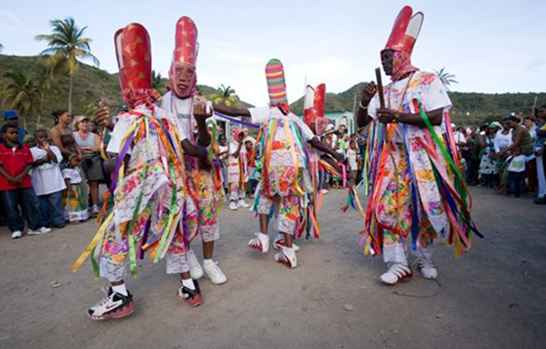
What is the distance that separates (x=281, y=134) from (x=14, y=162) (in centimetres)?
420

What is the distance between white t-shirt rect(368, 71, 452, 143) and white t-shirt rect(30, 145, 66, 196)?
5213mm

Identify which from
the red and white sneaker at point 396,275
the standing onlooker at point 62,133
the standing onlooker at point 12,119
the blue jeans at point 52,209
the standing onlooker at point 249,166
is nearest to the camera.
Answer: the red and white sneaker at point 396,275

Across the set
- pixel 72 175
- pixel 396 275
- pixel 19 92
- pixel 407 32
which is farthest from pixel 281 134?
pixel 19 92

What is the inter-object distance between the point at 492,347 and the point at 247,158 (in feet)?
21.0

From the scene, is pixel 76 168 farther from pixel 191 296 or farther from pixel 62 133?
pixel 191 296

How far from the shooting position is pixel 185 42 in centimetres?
263

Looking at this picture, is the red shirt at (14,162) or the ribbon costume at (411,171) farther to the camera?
the red shirt at (14,162)

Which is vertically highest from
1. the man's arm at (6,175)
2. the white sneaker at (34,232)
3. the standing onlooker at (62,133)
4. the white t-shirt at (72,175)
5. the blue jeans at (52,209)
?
the standing onlooker at (62,133)

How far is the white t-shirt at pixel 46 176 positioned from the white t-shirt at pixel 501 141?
10071mm

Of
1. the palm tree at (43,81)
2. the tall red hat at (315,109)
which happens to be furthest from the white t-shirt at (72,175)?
the palm tree at (43,81)

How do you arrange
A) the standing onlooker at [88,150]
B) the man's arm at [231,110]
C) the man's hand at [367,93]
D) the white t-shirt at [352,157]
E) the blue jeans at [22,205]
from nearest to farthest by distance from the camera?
1. the man's hand at [367,93]
2. the man's arm at [231,110]
3. the blue jeans at [22,205]
4. the standing onlooker at [88,150]
5. the white t-shirt at [352,157]

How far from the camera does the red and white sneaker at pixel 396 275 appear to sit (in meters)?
2.73

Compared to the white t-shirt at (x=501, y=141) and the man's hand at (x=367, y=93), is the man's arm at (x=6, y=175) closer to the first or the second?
the man's hand at (x=367, y=93)

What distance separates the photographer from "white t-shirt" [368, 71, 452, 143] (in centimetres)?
262
